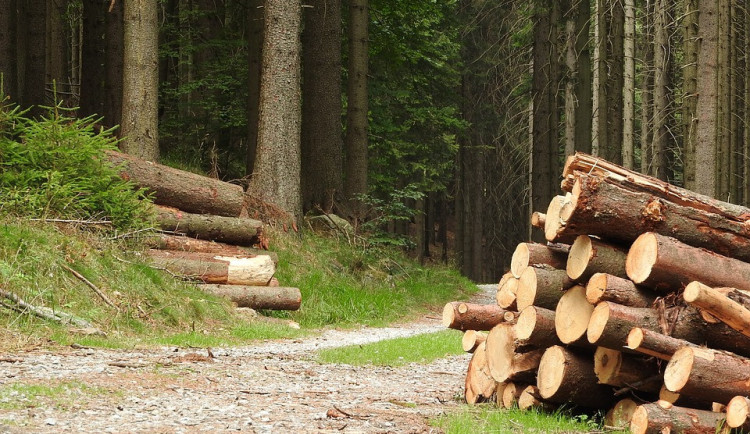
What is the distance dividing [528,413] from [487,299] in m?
16.2

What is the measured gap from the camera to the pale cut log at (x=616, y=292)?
21.5 feet

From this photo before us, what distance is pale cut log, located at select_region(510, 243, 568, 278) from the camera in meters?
7.51

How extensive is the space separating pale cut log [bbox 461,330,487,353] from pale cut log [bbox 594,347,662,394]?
173 cm

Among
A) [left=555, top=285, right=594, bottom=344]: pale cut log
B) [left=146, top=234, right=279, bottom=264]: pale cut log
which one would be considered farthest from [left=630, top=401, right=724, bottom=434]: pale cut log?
[left=146, top=234, right=279, bottom=264]: pale cut log

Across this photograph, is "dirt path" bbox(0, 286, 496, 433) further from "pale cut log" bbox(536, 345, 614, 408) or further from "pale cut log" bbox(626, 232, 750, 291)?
"pale cut log" bbox(626, 232, 750, 291)

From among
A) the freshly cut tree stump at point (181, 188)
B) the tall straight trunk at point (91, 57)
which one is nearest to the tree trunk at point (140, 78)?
the freshly cut tree stump at point (181, 188)

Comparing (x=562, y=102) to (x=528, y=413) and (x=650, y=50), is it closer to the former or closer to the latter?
Answer: (x=650, y=50)

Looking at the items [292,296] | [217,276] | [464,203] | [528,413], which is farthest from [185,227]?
[464,203]

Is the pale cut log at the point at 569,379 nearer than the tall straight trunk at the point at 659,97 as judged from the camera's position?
Yes

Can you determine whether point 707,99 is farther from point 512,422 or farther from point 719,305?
point 512,422

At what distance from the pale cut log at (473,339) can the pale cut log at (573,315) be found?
1.36m

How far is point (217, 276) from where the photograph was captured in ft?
43.9

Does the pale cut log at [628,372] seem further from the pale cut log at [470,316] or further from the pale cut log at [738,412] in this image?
the pale cut log at [470,316]

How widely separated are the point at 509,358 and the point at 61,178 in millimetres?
7533
